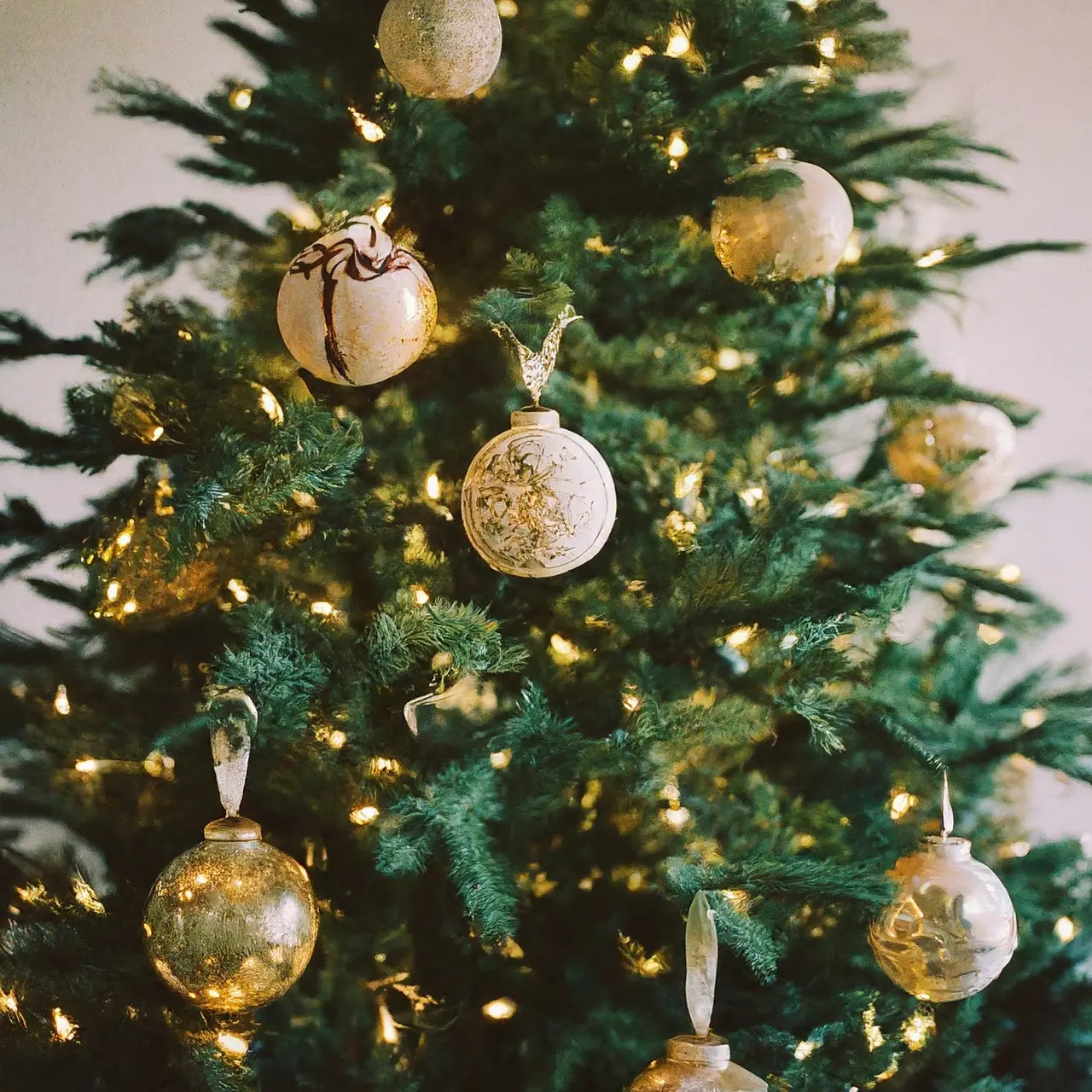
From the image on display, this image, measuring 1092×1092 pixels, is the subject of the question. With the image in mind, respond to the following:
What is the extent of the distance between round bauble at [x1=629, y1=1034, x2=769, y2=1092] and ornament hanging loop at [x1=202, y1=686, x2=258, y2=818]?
14.9 inches

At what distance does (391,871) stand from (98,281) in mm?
761

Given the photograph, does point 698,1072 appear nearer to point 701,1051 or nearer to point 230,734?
point 701,1051

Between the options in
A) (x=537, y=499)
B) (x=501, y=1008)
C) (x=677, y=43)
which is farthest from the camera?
(x=501, y=1008)

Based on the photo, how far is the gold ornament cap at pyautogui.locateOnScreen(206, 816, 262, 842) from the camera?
791mm

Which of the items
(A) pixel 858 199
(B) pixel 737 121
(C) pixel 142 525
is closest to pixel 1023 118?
(A) pixel 858 199

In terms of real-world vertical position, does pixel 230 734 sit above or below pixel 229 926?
above

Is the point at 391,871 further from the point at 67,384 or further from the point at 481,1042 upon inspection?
the point at 67,384

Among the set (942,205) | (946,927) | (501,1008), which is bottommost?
(501,1008)

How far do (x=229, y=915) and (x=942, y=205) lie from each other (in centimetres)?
105

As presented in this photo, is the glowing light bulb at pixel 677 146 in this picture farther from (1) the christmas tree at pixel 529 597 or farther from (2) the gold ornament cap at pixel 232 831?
(2) the gold ornament cap at pixel 232 831

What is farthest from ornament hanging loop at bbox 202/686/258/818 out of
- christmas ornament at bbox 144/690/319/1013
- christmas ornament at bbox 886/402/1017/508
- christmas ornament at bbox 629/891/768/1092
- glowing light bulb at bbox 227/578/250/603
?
christmas ornament at bbox 886/402/1017/508

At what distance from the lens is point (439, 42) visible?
76 cm

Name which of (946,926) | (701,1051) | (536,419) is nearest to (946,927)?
(946,926)

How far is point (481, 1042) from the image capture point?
3.15 feet
